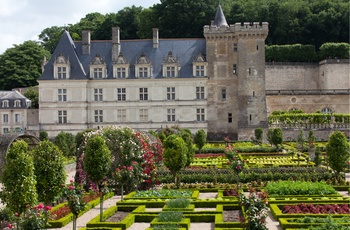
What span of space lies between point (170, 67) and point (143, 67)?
2245 millimetres

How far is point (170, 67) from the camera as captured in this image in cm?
4797

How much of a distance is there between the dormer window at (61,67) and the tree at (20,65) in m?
20.4

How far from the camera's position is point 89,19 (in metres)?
82.1

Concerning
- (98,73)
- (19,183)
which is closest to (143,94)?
(98,73)

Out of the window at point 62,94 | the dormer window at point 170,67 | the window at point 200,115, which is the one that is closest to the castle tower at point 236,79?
the window at point 200,115

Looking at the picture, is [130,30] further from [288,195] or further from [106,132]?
[288,195]

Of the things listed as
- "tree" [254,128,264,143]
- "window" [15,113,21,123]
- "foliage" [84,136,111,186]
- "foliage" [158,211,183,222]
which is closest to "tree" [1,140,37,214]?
"foliage" [158,211,183,222]

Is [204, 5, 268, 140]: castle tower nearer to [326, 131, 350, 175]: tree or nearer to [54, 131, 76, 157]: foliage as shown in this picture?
[54, 131, 76, 157]: foliage

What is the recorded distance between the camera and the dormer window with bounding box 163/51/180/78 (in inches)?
1884

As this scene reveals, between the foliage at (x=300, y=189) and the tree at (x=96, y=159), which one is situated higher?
the tree at (x=96, y=159)

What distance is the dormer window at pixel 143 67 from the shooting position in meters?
47.8

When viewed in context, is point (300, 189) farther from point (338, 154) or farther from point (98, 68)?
point (98, 68)

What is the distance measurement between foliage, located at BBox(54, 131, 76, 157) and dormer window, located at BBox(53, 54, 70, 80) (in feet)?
25.2

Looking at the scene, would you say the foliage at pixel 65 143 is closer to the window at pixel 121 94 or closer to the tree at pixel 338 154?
the window at pixel 121 94
